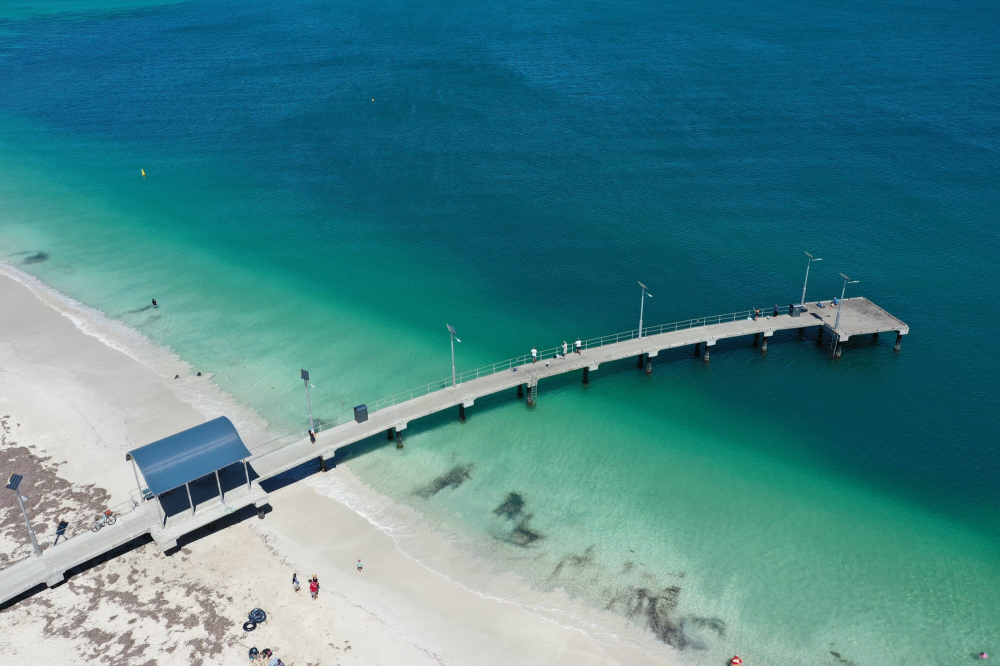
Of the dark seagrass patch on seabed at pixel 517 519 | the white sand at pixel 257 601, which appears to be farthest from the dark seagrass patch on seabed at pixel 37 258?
the dark seagrass patch on seabed at pixel 517 519

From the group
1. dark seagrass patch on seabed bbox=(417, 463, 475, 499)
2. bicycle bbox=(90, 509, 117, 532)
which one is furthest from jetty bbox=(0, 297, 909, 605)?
dark seagrass patch on seabed bbox=(417, 463, 475, 499)

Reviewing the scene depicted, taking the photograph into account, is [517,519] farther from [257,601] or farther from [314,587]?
[257,601]

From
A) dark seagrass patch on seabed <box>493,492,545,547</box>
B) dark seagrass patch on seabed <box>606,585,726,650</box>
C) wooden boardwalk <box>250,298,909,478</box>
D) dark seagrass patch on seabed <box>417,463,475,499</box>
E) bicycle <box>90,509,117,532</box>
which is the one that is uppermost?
wooden boardwalk <box>250,298,909,478</box>

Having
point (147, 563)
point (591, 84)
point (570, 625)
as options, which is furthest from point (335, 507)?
point (591, 84)

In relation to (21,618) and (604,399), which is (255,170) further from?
(21,618)

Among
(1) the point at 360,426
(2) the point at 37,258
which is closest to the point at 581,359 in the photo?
(1) the point at 360,426

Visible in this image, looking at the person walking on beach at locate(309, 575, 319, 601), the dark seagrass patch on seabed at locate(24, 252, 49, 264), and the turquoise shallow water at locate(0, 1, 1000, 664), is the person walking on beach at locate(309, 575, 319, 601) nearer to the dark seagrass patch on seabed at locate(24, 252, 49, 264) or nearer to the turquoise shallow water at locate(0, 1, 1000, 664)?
the turquoise shallow water at locate(0, 1, 1000, 664)
